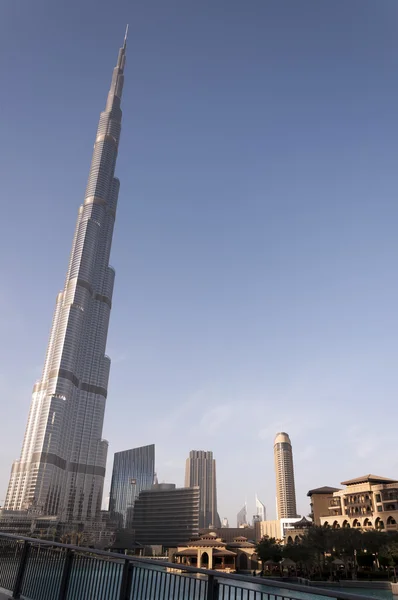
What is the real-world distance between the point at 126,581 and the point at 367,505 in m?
96.6

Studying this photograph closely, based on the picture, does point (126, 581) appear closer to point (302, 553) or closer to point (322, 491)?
point (302, 553)

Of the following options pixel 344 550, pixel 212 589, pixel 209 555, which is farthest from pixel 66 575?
pixel 209 555

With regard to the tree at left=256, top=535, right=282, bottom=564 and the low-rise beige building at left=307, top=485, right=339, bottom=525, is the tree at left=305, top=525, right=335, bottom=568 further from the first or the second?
the low-rise beige building at left=307, top=485, right=339, bottom=525

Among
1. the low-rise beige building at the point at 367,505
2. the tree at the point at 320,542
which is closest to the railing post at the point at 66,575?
the tree at the point at 320,542

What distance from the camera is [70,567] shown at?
1031 centimetres

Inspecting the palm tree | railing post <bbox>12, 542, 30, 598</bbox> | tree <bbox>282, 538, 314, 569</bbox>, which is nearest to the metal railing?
railing post <bbox>12, 542, 30, 598</bbox>

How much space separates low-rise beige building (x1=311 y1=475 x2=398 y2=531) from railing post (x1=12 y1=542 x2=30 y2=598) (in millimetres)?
86169

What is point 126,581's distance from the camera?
9.19 m

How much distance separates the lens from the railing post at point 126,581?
29.9 ft

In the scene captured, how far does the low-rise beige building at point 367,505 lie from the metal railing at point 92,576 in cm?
8617

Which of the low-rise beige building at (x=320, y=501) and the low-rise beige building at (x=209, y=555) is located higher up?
the low-rise beige building at (x=320, y=501)

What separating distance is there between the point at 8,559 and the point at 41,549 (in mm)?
1736

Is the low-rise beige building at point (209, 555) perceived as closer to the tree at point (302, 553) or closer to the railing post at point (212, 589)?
the tree at point (302, 553)

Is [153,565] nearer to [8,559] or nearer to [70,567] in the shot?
[70,567]
